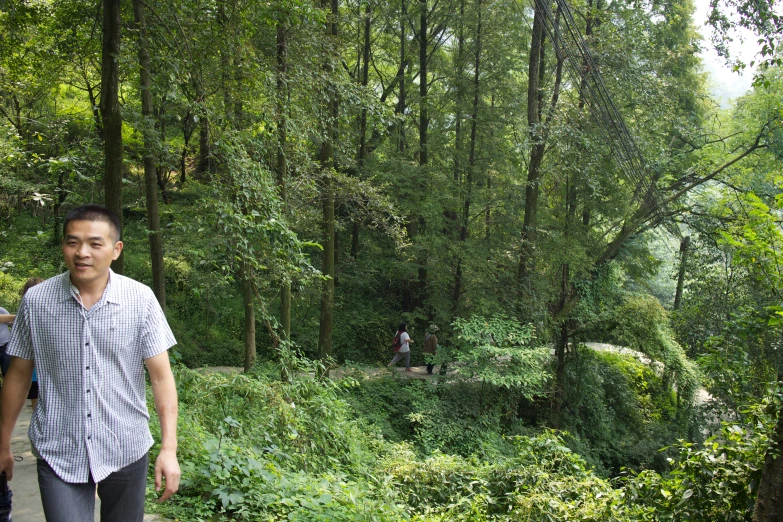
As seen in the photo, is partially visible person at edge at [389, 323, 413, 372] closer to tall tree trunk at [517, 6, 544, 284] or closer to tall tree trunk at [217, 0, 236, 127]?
tall tree trunk at [517, 6, 544, 284]

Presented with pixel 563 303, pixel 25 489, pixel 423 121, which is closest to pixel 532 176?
pixel 563 303

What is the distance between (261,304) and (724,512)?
18.3ft

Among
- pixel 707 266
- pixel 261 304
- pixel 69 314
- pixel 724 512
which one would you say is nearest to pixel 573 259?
pixel 707 266

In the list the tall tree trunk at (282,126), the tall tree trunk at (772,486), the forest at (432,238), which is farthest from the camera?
the tall tree trunk at (282,126)

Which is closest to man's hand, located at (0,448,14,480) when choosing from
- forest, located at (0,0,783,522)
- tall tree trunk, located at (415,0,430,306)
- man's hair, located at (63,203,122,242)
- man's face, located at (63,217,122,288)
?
man's face, located at (63,217,122,288)

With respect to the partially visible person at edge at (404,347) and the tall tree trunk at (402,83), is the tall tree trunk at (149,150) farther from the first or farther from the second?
the tall tree trunk at (402,83)

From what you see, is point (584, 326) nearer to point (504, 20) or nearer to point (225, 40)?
point (504, 20)

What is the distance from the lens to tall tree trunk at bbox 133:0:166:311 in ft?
22.1

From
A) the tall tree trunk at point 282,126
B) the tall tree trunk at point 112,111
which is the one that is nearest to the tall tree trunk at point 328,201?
the tall tree trunk at point 282,126

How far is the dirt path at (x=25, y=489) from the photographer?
3.89 m

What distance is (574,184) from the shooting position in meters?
14.6

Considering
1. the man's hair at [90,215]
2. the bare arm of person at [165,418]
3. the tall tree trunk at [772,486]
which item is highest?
the man's hair at [90,215]

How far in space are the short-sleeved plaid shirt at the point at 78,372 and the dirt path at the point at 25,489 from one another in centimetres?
Answer: 179

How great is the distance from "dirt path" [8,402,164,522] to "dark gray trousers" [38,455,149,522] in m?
1.63
